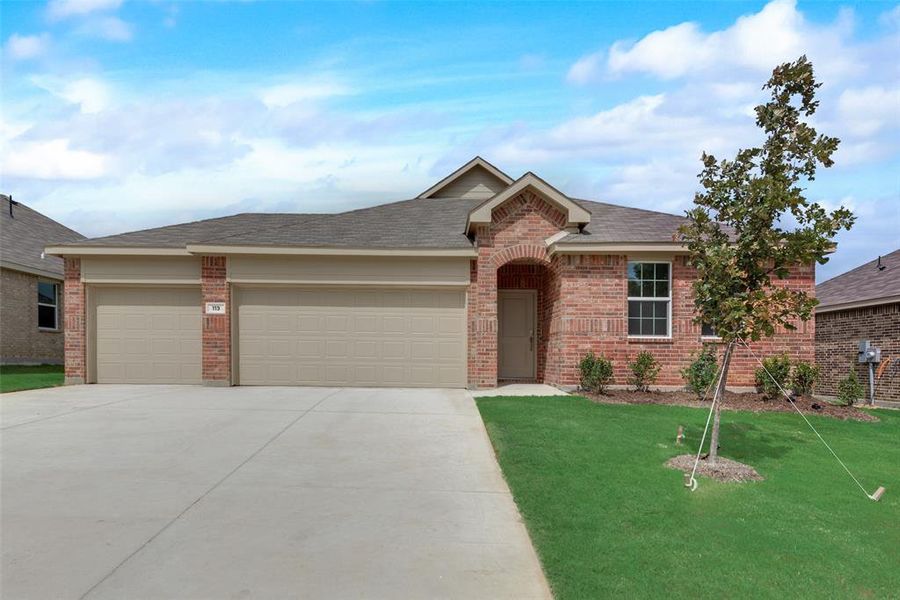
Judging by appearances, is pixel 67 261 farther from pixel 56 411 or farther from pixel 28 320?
pixel 28 320

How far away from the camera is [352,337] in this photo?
45.3ft

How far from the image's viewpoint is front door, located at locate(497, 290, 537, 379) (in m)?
15.5

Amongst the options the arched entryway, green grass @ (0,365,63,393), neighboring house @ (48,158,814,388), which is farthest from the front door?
green grass @ (0,365,63,393)

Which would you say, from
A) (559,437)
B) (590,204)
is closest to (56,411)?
(559,437)

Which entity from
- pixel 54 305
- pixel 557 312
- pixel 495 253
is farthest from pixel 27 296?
pixel 557 312

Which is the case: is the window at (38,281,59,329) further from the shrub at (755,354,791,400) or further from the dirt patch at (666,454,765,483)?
the shrub at (755,354,791,400)

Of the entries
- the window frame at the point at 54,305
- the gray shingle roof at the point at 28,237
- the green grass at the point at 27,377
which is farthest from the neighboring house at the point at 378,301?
the window frame at the point at 54,305

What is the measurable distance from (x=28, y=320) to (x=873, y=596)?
23.2 meters

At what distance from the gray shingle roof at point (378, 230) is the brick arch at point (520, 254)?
Result: 745mm

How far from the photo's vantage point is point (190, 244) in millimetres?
13320

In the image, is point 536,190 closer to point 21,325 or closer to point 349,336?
point 349,336

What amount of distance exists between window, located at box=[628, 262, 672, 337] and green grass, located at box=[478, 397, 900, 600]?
448cm

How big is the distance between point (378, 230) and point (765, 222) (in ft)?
32.6

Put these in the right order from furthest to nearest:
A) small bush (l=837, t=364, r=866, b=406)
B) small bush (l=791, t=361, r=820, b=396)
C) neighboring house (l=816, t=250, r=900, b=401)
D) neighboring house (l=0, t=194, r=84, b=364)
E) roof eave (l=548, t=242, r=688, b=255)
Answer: neighboring house (l=0, t=194, r=84, b=364) < neighboring house (l=816, t=250, r=900, b=401) < roof eave (l=548, t=242, r=688, b=255) < small bush (l=791, t=361, r=820, b=396) < small bush (l=837, t=364, r=866, b=406)
